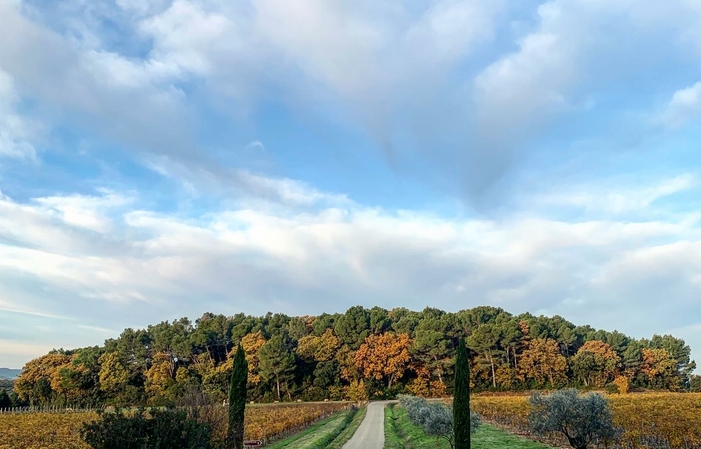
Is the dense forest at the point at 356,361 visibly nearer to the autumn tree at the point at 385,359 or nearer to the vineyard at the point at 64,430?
the autumn tree at the point at 385,359

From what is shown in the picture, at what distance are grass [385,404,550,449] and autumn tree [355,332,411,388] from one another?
102 feet

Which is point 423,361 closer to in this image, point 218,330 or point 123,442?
point 218,330

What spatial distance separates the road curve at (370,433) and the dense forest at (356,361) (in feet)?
67.3

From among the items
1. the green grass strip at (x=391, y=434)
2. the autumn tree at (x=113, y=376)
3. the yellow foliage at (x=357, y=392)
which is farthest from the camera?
the autumn tree at (x=113, y=376)

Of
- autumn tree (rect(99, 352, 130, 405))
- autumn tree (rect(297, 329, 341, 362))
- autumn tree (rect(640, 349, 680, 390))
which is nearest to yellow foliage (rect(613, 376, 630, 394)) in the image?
autumn tree (rect(640, 349, 680, 390))

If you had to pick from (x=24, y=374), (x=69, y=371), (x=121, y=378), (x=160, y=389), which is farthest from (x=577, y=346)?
(x=24, y=374)

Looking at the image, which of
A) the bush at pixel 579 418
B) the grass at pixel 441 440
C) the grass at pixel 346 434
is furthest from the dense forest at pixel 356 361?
the bush at pixel 579 418

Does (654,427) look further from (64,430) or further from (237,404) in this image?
(64,430)

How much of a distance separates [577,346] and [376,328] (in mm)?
36294

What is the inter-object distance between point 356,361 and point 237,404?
49672 millimetres

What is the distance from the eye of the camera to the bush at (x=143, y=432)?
9773mm

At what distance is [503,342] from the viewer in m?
74.2

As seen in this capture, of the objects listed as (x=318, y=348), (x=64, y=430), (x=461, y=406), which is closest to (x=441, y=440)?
(x=461, y=406)

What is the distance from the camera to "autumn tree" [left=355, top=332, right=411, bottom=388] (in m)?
71.6
